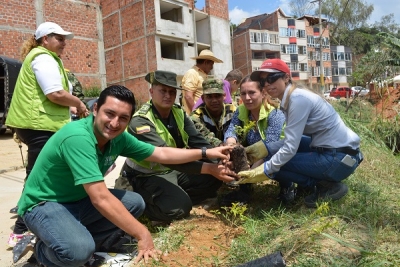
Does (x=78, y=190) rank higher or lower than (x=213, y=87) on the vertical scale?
lower

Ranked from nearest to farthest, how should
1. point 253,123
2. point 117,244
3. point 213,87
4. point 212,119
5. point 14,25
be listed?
point 117,244 → point 253,123 → point 213,87 → point 212,119 → point 14,25

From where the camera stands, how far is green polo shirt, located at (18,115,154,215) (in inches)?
81.0

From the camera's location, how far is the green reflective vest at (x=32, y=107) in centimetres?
282

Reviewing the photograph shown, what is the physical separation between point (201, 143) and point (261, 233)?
3.98 ft

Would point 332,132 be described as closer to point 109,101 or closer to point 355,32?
point 109,101

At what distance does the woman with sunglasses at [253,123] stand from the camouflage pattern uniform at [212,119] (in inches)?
11.0

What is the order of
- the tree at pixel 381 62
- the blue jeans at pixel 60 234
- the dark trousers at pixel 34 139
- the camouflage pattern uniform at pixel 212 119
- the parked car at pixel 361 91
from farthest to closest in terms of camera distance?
the parked car at pixel 361 91, the tree at pixel 381 62, the camouflage pattern uniform at pixel 212 119, the dark trousers at pixel 34 139, the blue jeans at pixel 60 234

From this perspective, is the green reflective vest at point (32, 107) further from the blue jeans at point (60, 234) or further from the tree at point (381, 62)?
the tree at point (381, 62)

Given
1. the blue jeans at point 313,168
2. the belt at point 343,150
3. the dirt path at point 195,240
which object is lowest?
the dirt path at point 195,240

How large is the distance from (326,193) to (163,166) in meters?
1.43

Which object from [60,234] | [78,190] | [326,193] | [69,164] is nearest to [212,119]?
[326,193]

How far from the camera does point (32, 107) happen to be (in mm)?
2838

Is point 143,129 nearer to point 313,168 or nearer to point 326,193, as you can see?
point 313,168

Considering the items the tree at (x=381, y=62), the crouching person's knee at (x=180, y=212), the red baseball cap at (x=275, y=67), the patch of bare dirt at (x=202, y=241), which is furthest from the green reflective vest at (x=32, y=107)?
the tree at (x=381, y=62)
